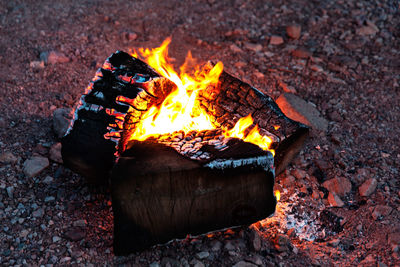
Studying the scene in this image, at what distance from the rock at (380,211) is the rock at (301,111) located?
1.05 metres

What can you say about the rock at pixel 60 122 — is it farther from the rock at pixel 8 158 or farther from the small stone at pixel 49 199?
the small stone at pixel 49 199

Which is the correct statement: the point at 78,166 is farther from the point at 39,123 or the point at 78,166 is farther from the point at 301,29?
the point at 301,29

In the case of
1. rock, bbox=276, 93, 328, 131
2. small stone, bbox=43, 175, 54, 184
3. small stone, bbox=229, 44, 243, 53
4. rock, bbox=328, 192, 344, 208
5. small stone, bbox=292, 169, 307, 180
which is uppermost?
small stone, bbox=229, 44, 243, 53

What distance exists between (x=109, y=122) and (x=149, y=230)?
802mm

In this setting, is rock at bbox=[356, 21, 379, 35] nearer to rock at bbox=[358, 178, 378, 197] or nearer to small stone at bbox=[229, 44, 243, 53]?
small stone at bbox=[229, 44, 243, 53]

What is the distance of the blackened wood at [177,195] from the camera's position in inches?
98.1

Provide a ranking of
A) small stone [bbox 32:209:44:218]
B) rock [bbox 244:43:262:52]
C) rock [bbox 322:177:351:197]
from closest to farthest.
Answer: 1. small stone [bbox 32:209:44:218]
2. rock [bbox 322:177:351:197]
3. rock [bbox 244:43:262:52]

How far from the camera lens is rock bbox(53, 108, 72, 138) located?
11.9ft

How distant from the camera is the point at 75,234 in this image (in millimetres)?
2777

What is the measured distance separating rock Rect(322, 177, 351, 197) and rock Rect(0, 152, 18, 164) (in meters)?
2.62

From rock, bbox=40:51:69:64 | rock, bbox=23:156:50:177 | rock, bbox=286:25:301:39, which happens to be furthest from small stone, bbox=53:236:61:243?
rock, bbox=286:25:301:39

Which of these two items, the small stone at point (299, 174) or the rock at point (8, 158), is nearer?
the rock at point (8, 158)

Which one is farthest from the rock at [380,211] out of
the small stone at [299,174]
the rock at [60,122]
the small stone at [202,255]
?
the rock at [60,122]

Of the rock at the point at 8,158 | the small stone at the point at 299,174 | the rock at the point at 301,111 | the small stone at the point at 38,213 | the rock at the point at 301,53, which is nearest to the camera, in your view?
the small stone at the point at 38,213
